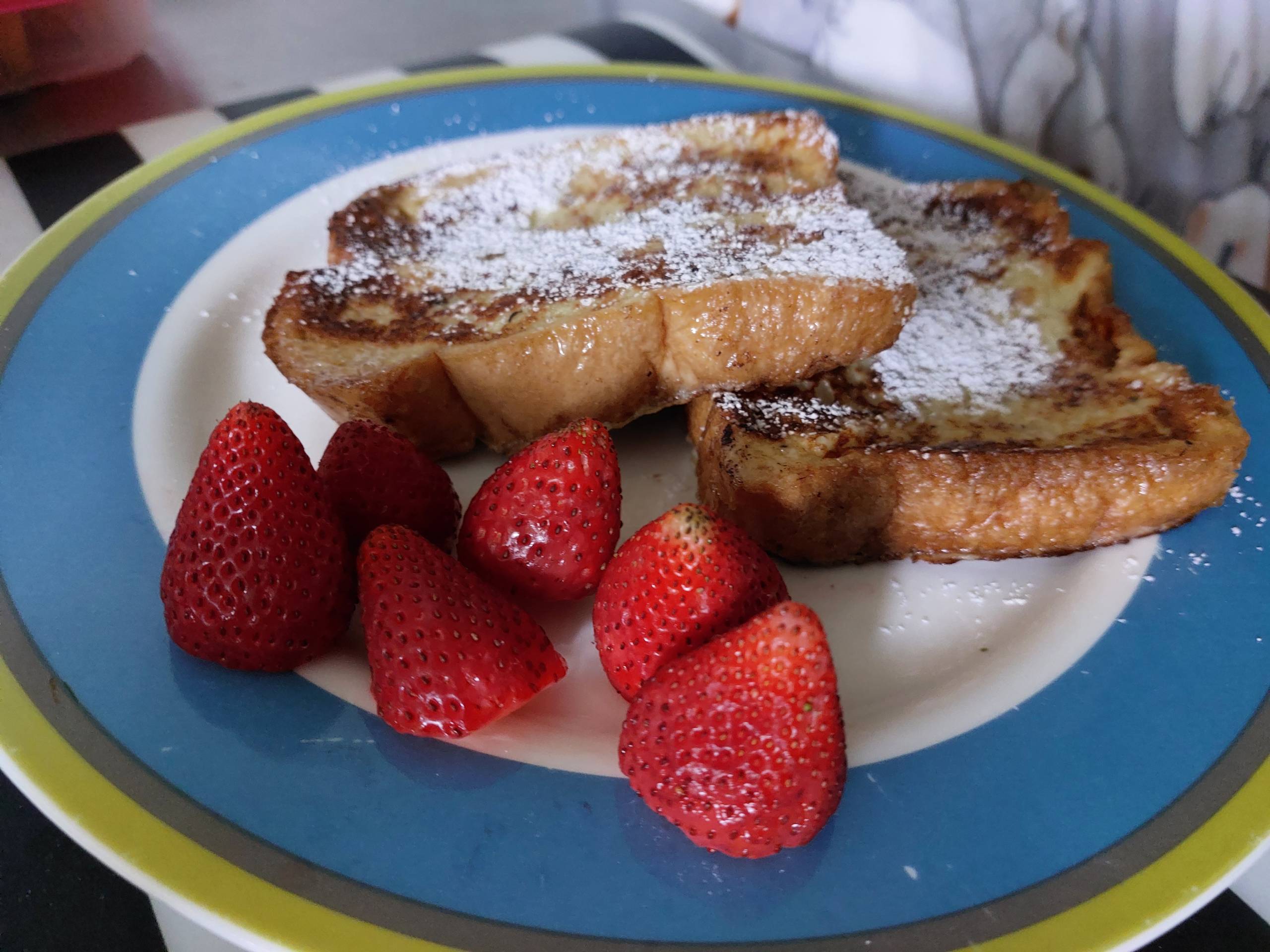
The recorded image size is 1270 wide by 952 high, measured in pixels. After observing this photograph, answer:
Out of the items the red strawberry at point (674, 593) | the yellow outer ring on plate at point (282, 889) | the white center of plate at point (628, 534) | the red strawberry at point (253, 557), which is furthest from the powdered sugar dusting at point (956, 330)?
the red strawberry at point (253, 557)

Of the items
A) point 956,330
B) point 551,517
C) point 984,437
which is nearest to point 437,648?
point 551,517

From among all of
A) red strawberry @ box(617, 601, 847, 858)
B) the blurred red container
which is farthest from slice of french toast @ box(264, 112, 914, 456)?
the blurred red container

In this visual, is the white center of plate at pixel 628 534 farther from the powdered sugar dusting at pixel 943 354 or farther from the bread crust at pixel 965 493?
the powdered sugar dusting at pixel 943 354

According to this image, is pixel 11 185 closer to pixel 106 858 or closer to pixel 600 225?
pixel 600 225

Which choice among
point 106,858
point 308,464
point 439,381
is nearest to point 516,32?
point 439,381

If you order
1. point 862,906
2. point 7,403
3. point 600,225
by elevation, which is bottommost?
point 862,906

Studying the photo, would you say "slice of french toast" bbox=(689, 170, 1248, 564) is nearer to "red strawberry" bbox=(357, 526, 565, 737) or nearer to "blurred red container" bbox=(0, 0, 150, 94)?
"red strawberry" bbox=(357, 526, 565, 737)

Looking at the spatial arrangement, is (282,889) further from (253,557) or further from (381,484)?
(381,484)
